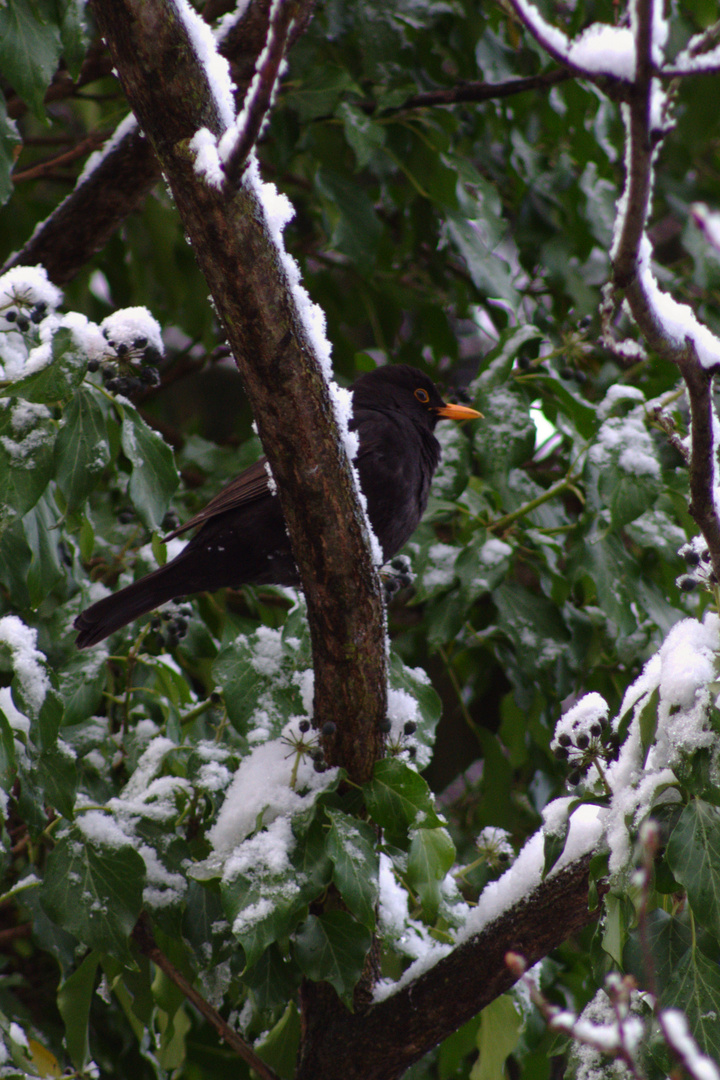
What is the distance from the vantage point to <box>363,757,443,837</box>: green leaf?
2.15m

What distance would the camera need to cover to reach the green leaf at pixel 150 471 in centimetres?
236

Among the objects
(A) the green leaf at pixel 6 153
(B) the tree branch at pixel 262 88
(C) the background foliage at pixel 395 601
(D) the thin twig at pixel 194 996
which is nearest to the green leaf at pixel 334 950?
(C) the background foliage at pixel 395 601

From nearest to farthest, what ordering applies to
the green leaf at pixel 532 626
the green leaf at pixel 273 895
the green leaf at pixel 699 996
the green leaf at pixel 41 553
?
the green leaf at pixel 699 996 → the green leaf at pixel 273 895 → the green leaf at pixel 41 553 → the green leaf at pixel 532 626

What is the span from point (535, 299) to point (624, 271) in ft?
11.3

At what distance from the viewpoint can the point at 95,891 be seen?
7.31 ft

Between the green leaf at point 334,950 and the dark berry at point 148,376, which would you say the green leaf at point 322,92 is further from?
the green leaf at point 334,950

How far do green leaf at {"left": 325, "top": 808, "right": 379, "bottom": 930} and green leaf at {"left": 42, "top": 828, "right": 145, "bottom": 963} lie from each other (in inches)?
16.8

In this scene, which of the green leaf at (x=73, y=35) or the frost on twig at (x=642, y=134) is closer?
the frost on twig at (x=642, y=134)

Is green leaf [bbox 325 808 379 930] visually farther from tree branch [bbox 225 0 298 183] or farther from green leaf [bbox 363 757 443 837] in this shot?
tree branch [bbox 225 0 298 183]

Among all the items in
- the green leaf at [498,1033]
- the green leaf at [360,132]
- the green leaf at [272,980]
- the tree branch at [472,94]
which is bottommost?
the green leaf at [498,1033]

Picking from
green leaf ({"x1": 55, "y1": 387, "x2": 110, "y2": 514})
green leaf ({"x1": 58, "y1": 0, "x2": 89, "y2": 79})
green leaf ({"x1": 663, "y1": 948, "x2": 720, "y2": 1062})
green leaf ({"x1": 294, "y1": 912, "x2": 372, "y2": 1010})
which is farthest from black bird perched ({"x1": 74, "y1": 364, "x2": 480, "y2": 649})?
green leaf ({"x1": 663, "y1": 948, "x2": 720, "y2": 1062})

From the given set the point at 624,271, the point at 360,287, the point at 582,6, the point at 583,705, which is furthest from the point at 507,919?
the point at 582,6

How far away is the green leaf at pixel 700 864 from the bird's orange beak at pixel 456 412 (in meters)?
2.43

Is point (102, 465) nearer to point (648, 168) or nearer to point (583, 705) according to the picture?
point (583, 705)
